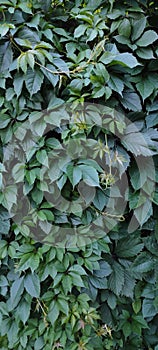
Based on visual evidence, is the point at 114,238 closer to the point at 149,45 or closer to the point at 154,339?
the point at 154,339

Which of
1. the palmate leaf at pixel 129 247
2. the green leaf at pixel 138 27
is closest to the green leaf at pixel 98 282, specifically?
the palmate leaf at pixel 129 247

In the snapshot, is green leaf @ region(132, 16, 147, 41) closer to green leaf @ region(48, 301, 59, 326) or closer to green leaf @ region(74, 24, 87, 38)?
green leaf @ region(74, 24, 87, 38)

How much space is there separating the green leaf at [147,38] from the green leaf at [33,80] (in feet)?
1.33

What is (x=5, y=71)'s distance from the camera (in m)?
1.33

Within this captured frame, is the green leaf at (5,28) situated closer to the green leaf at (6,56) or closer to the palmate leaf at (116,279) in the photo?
the green leaf at (6,56)

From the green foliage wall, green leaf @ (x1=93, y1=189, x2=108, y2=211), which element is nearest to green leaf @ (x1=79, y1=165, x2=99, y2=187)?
the green foliage wall

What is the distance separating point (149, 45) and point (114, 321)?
1212 mm

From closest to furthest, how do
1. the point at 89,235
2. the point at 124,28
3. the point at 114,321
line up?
the point at 124,28
the point at 89,235
the point at 114,321

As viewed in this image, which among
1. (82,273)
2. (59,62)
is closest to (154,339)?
(82,273)

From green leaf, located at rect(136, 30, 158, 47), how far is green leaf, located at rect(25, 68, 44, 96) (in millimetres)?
405

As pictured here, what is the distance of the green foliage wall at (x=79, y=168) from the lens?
4.33 ft

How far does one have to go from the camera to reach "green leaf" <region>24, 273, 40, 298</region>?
1430mm

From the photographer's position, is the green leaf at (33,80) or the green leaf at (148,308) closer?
the green leaf at (33,80)

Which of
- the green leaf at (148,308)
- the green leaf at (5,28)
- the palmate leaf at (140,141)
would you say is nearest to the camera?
the green leaf at (5,28)
